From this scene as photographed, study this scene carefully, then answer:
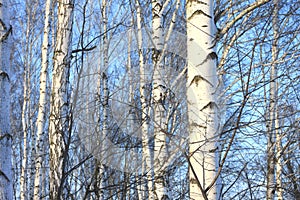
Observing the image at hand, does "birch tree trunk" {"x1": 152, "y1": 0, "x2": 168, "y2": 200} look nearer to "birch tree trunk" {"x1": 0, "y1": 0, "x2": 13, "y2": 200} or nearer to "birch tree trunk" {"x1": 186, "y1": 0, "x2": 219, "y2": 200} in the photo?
"birch tree trunk" {"x1": 186, "y1": 0, "x2": 219, "y2": 200}

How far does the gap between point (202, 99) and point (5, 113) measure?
40.6 inches

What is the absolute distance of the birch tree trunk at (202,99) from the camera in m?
2.32

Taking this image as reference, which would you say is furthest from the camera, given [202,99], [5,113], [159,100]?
[159,100]

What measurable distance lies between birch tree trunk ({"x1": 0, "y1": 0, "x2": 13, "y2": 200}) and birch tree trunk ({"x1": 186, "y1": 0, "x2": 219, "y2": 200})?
3.00 ft

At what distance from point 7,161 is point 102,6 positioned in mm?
6428

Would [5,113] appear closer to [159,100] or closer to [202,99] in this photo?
[202,99]

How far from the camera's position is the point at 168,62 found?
7.45 m

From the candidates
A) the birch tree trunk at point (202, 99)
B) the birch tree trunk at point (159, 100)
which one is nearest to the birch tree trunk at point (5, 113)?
the birch tree trunk at point (202, 99)

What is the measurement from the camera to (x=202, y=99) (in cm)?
238

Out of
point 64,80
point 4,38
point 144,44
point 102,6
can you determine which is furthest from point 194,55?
point 102,6

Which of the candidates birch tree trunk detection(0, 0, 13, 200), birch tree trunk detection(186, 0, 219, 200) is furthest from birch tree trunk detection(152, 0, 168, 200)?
birch tree trunk detection(0, 0, 13, 200)

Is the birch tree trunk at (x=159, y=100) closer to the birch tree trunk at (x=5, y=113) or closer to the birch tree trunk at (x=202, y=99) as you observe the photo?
the birch tree trunk at (x=202, y=99)

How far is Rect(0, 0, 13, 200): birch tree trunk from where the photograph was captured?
2.14m

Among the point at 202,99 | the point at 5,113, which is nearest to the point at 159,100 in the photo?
the point at 202,99
